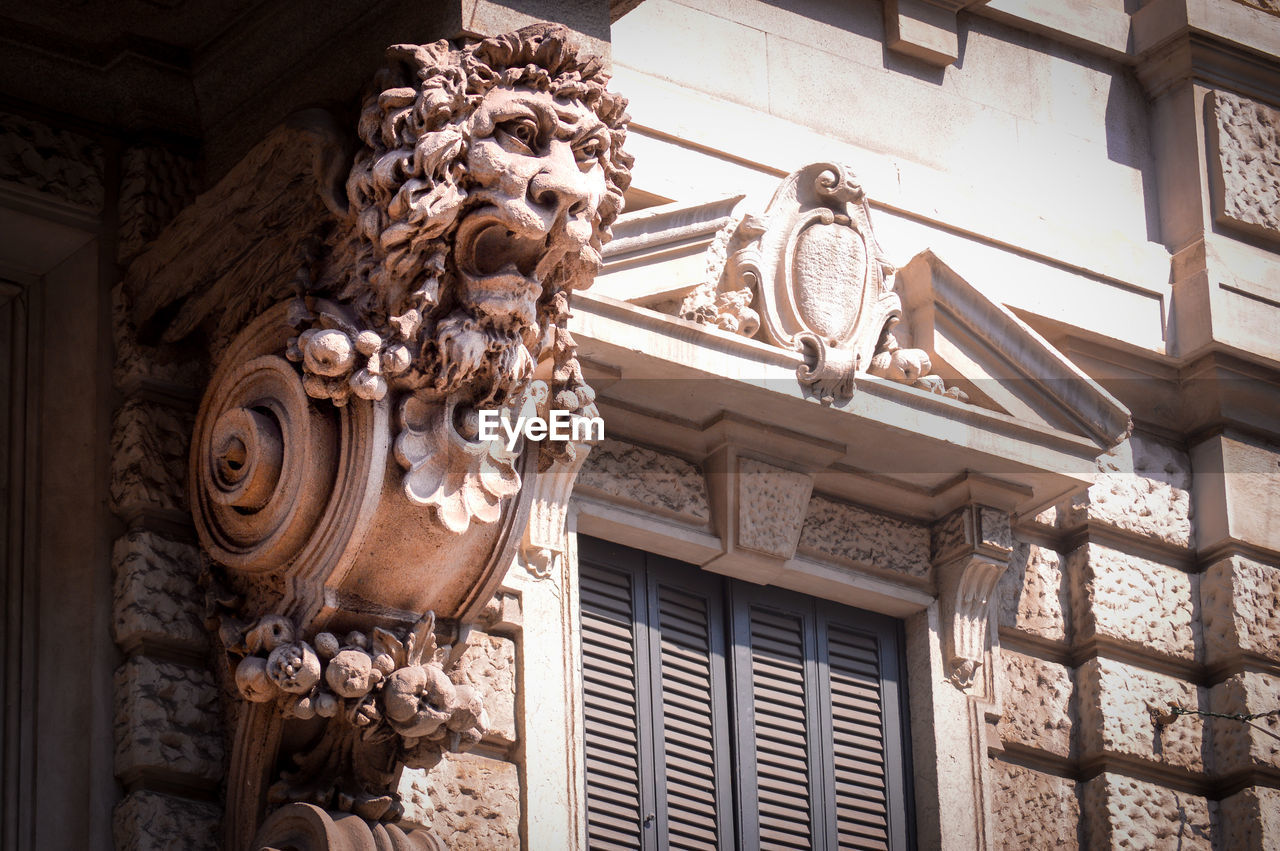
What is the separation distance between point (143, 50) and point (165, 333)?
0.74 metres

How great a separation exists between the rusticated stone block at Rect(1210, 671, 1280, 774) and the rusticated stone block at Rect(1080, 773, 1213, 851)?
0.19m

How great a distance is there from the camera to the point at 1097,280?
8.98 m

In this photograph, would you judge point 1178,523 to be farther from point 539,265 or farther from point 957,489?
point 539,265

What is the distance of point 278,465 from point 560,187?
3.01 feet

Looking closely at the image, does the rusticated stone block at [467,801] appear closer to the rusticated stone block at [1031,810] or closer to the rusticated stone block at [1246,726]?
the rusticated stone block at [1031,810]

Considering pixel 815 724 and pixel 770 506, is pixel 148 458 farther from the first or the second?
pixel 815 724

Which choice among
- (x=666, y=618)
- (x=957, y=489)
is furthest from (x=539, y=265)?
(x=957, y=489)

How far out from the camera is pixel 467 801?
277 inches

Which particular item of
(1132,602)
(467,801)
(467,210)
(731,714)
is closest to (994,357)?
(1132,602)

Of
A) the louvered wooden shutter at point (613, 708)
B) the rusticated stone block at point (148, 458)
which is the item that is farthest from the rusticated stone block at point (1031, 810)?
the rusticated stone block at point (148, 458)

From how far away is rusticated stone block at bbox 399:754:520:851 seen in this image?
6.93m

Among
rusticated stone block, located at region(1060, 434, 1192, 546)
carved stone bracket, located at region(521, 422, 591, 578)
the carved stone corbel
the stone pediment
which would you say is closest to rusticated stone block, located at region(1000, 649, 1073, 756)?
rusticated stone block, located at region(1060, 434, 1192, 546)

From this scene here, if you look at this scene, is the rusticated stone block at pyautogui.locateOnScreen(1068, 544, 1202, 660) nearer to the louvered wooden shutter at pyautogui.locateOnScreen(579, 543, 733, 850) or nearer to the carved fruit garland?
the louvered wooden shutter at pyautogui.locateOnScreen(579, 543, 733, 850)

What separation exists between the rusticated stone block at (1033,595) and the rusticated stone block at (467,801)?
80.7 inches
